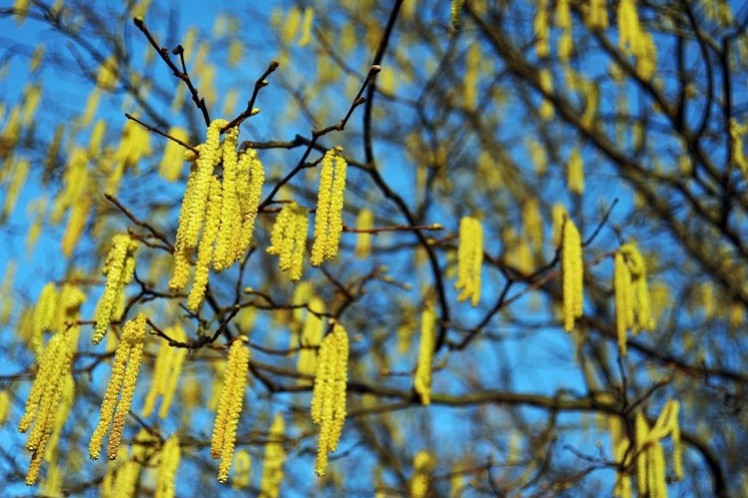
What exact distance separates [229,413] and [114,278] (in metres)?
0.47

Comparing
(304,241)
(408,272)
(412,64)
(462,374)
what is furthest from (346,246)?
(304,241)

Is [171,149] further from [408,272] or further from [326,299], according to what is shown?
[408,272]

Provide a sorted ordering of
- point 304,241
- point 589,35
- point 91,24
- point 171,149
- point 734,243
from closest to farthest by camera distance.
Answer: point 304,241, point 171,149, point 91,24, point 734,243, point 589,35

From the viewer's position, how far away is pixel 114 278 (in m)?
1.94

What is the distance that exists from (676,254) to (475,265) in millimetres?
3296

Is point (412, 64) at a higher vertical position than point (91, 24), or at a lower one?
higher

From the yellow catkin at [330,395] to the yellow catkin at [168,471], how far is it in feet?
1.94

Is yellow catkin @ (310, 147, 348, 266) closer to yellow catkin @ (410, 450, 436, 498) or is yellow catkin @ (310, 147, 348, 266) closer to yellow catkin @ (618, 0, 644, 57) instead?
yellow catkin @ (410, 450, 436, 498)

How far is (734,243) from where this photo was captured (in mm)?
4594

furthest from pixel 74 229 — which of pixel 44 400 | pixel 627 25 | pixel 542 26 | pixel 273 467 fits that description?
pixel 542 26

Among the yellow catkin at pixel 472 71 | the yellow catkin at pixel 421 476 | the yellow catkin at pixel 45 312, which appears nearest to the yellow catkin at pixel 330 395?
the yellow catkin at pixel 45 312

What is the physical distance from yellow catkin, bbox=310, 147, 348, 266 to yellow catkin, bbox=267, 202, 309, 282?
0.16m

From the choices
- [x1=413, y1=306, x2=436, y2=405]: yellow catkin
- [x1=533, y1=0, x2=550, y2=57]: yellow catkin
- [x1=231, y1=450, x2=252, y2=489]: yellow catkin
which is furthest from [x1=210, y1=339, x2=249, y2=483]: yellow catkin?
[x1=533, y1=0, x2=550, y2=57]: yellow catkin

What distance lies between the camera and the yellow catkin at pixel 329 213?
5.91 ft
